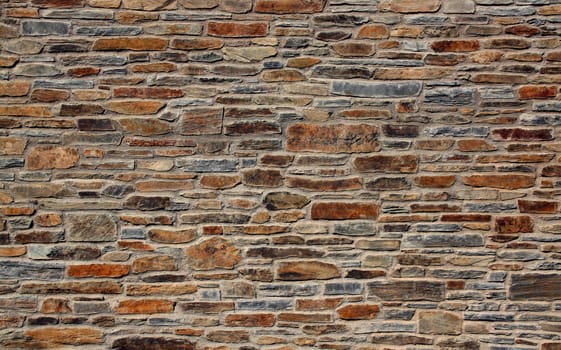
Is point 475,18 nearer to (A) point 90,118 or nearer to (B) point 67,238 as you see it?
(A) point 90,118

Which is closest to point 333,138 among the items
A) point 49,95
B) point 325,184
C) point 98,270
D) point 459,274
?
point 325,184

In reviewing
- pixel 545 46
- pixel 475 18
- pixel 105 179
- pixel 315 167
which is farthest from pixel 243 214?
pixel 545 46

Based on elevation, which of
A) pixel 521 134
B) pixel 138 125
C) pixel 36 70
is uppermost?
pixel 36 70

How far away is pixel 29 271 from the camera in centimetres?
279

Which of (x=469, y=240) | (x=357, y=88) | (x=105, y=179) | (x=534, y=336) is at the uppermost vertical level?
(x=357, y=88)

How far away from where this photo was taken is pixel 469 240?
110 inches

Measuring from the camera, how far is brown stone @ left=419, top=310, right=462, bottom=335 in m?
2.80

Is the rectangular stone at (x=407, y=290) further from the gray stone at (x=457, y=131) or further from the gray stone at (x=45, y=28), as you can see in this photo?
the gray stone at (x=45, y=28)

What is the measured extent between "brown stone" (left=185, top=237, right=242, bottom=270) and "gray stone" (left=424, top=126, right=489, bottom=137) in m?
1.25

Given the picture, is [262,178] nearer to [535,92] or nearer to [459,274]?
[459,274]

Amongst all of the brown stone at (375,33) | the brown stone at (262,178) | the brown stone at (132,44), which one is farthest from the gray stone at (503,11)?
the brown stone at (132,44)

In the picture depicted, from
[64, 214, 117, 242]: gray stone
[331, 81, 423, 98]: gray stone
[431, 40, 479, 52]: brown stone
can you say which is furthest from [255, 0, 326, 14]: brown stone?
[64, 214, 117, 242]: gray stone

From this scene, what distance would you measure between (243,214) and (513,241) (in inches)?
58.3

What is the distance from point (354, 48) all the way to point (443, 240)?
3.82 feet
